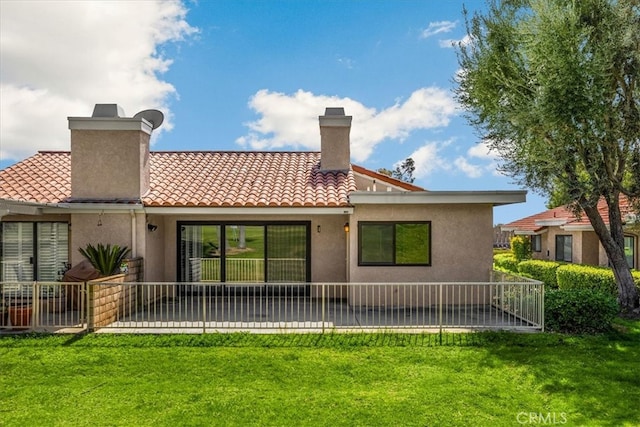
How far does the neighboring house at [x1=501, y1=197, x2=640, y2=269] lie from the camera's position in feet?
60.6

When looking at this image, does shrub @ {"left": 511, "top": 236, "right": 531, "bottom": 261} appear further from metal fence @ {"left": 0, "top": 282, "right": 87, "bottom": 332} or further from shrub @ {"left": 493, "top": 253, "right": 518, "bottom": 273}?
metal fence @ {"left": 0, "top": 282, "right": 87, "bottom": 332}

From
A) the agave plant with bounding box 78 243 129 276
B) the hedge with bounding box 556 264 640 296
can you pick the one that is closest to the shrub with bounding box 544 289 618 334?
the hedge with bounding box 556 264 640 296

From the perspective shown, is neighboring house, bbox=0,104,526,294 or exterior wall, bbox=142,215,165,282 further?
exterior wall, bbox=142,215,165,282

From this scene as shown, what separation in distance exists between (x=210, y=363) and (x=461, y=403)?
15.6ft

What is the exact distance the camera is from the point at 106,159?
14.2 metres

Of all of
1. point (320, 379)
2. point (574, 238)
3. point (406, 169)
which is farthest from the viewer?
point (406, 169)

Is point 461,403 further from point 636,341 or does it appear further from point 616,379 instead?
point 636,341

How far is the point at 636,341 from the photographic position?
33.5 ft

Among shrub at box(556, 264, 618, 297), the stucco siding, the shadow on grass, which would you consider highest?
the stucco siding

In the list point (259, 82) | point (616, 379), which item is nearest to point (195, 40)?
point (259, 82)

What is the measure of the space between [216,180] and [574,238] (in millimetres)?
18016

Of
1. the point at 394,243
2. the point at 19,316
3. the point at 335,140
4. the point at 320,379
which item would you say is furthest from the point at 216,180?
the point at 320,379

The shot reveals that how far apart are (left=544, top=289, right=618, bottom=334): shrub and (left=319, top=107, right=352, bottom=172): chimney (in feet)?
29.9

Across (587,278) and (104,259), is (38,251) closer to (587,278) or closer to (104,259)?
(104,259)
